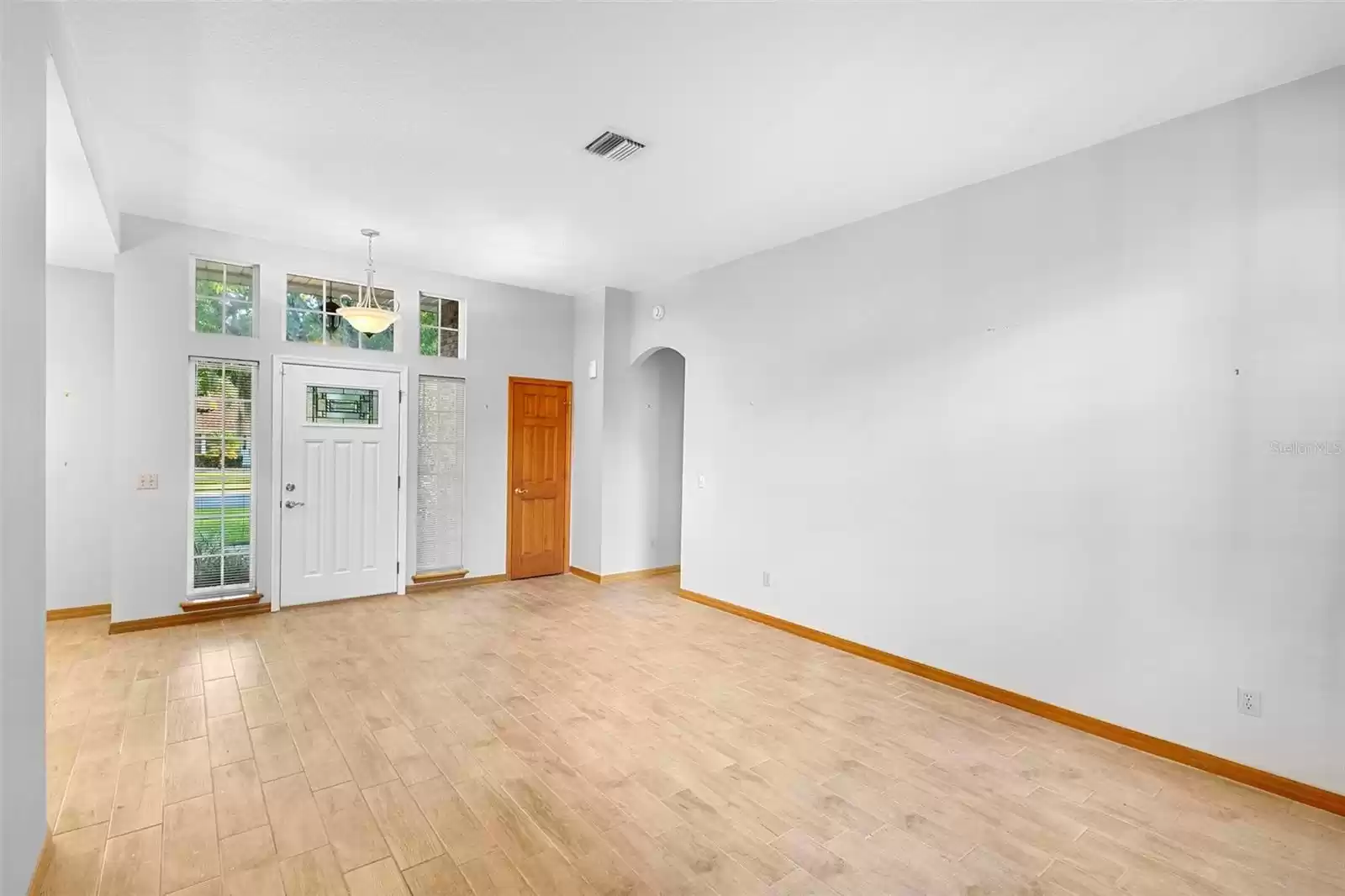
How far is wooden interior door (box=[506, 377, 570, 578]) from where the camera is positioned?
21.0 feet

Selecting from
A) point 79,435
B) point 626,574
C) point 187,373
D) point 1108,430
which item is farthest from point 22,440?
point 626,574

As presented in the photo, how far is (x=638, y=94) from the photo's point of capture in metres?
2.86

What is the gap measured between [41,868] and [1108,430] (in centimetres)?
464

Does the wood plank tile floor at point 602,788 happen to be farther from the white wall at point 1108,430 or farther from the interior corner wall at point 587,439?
the interior corner wall at point 587,439

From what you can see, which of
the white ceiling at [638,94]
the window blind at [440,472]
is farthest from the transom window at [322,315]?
the white ceiling at [638,94]

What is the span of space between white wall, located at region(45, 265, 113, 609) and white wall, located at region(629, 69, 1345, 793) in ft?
18.0

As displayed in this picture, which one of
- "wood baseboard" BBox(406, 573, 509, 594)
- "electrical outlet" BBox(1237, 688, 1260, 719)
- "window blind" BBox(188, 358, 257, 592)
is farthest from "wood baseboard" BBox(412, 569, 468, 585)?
"electrical outlet" BBox(1237, 688, 1260, 719)

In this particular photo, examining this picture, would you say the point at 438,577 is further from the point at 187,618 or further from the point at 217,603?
the point at 187,618

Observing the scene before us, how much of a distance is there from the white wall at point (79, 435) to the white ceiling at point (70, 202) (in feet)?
Result: 0.90

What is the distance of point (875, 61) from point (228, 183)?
389cm

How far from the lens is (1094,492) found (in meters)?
3.21

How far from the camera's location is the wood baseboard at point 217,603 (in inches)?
187

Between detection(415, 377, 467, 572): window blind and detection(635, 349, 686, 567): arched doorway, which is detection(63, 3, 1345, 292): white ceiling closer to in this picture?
detection(415, 377, 467, 572): window blind

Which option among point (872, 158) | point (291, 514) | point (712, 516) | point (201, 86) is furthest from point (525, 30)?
point (291, 514)
